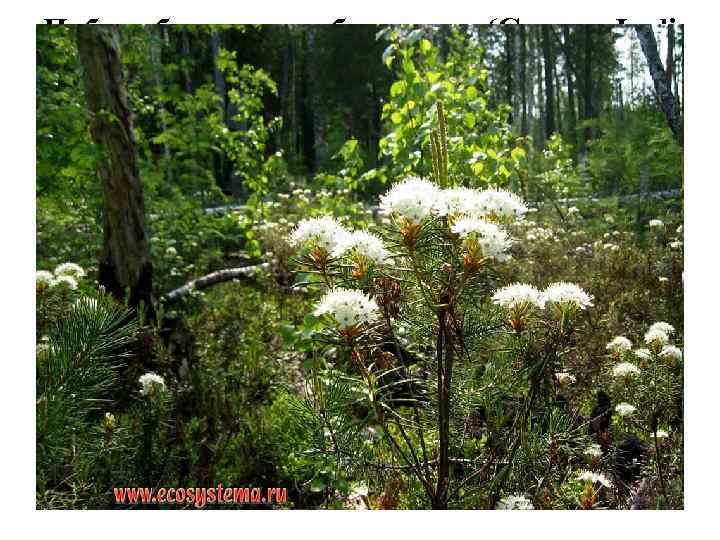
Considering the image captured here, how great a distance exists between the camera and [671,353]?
1884mm

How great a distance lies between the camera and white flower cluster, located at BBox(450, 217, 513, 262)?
42.9 inches

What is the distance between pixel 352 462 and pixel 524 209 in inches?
29.5

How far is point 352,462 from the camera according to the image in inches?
55.7

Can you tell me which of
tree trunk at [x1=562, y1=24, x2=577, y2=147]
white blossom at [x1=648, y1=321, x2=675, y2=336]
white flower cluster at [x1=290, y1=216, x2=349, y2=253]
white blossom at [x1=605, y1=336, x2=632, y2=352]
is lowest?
white blossom at [x1=605, y1=336, x2=632, y2=352]

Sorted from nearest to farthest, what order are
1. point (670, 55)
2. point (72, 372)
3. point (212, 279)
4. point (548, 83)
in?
point (72, 372)
point (670, 55)
point (548, 83)
point (212, 279)

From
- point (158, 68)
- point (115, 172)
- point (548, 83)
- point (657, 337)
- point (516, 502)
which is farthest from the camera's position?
point (158, 68)

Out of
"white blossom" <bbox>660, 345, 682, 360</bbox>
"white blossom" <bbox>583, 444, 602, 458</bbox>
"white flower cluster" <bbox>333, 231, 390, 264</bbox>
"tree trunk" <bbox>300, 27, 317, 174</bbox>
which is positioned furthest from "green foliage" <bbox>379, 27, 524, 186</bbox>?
"white flower cluster" <bbox>333, 231, 390, 264</bbox>

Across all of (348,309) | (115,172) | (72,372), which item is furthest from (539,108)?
(72,372)

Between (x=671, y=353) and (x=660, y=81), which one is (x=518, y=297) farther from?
(x=660, y=81)

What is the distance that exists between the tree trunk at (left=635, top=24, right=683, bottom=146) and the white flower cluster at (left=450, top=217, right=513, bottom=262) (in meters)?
1.41

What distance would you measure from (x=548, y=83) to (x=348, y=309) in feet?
6.44

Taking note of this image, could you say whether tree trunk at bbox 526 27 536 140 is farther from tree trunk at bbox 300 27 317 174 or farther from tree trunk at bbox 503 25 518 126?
tree trunk at bbox 300 27 317 174
